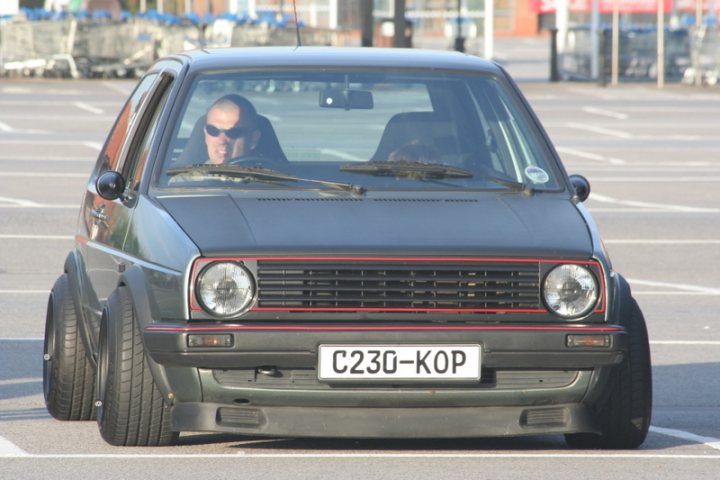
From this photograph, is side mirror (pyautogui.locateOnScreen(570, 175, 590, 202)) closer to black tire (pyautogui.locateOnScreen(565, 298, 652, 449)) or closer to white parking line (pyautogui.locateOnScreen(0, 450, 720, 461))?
black tire (pyautogui.locateOnScreen(565, 298, 652, 449))

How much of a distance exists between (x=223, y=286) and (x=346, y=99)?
154cm

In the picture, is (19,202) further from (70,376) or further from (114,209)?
(114,209)

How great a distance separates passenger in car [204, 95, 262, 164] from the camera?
711 cm

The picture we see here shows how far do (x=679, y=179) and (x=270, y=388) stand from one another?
17.0m

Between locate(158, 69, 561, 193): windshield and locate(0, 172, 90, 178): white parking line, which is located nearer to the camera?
locate(158, 69, 561, 193): windshield

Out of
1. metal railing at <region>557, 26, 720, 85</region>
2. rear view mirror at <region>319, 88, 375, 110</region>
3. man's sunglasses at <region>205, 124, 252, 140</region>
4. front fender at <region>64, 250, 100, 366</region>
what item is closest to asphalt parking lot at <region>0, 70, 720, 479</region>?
front fender at <region>64, 250, 100, 366</region>

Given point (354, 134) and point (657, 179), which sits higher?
point (354, 134)

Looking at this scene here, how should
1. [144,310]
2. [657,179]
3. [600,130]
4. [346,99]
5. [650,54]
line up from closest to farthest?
[144,310]
[346,99]
[657,179]
[600,130]
[650,54]

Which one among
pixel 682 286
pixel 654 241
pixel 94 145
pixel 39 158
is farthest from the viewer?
pixel 94 145

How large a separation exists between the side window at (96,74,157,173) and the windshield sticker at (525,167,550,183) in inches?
72.0

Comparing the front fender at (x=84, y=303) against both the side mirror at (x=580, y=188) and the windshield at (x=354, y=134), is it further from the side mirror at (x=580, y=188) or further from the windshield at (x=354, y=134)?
the side mirror at (x=580, y=188)

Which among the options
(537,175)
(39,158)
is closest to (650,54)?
(39,158)

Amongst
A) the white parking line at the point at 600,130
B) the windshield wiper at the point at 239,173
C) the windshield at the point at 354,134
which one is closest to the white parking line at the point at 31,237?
the windshield at the point at 354,134

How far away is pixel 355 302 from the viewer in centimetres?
610
